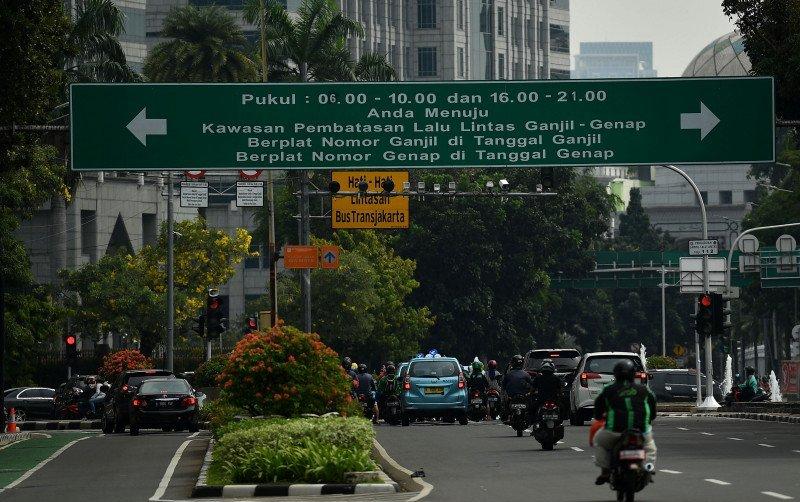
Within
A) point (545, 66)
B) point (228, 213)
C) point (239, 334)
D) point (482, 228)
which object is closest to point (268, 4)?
point (482, 228)

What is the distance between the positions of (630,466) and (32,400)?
4853 centimetres

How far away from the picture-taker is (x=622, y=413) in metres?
19.1

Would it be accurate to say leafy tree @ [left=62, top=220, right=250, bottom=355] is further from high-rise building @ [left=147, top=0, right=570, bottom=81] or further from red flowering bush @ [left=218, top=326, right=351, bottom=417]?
high-rise building @ [left=147, top=0, right=570, bottom=81]

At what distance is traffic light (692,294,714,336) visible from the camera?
52.8 meters

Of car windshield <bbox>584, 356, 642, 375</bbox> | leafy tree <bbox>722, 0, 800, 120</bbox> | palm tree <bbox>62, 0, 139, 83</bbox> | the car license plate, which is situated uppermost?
palm tree <bbox>62, 0, 139, 83</bbox>

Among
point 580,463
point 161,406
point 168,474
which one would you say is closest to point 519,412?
point 580,463

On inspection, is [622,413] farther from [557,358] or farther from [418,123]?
[557,358]

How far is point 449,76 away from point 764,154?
412 feet

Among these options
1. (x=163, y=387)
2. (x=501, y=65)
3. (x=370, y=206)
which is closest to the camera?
(x=163, y=387)

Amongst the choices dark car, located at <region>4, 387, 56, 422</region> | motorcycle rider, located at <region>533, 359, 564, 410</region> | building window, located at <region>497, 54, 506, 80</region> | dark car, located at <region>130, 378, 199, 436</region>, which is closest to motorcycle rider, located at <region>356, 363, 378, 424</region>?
dark car, located at <region>130, 378, 199, 436</region>

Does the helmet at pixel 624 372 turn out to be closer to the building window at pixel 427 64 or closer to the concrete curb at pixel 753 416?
the concrete curb at pixel 753 416

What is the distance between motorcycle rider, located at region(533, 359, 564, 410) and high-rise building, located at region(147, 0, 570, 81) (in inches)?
4555

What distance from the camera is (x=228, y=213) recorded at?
12350 centimetres

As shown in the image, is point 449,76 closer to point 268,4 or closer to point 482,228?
point 482,228
